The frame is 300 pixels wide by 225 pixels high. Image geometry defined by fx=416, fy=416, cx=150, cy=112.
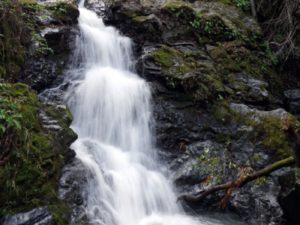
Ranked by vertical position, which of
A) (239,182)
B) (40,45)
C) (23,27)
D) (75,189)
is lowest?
(239,182)

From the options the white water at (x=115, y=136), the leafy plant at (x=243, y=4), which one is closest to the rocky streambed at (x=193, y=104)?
the leafy plant at (x=243, y=4)

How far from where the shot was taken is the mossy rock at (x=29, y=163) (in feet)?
16.2

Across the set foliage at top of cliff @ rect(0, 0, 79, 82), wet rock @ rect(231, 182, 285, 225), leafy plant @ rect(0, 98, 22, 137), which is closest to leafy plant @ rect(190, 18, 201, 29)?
foliage at top of cliff @ rect(0, 0, 79, 82)

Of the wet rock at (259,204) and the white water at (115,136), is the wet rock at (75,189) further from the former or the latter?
the wet rock at (259,204)

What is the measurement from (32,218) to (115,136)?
3448 millimetres

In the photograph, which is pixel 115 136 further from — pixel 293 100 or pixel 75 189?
pixel 293 100

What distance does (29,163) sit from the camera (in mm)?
5301

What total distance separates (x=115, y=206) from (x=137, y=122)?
8.44 feet

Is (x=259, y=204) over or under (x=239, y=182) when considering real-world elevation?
under

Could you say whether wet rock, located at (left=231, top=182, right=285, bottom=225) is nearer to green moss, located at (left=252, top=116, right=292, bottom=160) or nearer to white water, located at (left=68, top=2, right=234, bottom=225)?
green moss, located at (left=252, top=116, right=292, bottom=160)

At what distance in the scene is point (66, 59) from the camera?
930cm

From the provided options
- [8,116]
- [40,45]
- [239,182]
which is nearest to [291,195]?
[239,182]

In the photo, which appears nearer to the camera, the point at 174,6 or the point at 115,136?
the point at 115,136

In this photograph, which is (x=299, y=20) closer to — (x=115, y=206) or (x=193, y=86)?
(x=193, y=86)
